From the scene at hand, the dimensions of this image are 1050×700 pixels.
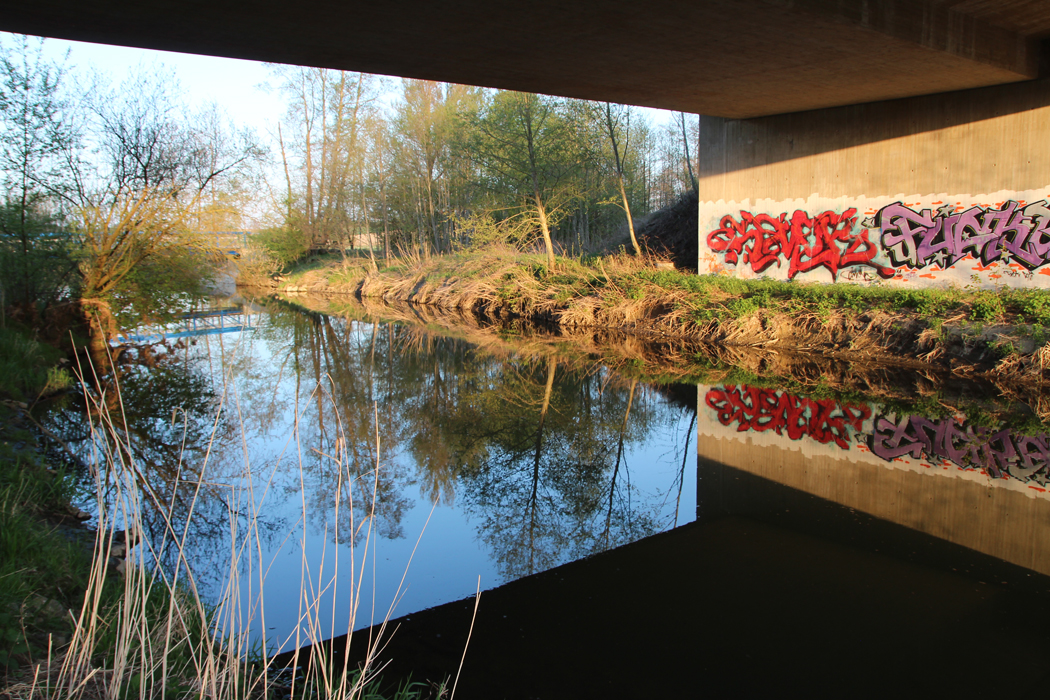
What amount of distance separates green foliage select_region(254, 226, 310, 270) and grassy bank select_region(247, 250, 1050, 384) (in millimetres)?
14594

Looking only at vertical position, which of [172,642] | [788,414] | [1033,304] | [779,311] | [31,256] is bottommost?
[172,642]

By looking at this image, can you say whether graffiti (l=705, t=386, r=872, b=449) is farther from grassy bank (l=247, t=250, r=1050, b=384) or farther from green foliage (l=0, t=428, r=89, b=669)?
green foliage (l=0, t=428, r=89, b=669)

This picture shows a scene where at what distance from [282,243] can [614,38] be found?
90.4 ft

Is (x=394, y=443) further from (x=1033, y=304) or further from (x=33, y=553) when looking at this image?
(x=1033, y=304)

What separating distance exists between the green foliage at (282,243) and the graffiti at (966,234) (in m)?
26.6

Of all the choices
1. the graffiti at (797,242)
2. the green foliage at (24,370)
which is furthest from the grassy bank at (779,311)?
the green foliage at (24,370)

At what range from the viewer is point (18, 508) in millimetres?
4352

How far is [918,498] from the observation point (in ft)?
19.1

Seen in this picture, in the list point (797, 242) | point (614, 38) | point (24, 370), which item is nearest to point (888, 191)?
point (797, 242)

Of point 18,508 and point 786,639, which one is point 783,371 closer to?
point 786,639

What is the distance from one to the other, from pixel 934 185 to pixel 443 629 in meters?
12.1

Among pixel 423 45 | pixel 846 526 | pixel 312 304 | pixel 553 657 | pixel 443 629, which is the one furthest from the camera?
pixel 312 304

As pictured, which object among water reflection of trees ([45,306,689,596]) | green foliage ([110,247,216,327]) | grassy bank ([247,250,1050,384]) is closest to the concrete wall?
grassy bank ([247,250,1050,384])

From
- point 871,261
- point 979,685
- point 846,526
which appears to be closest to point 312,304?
point 871,261
